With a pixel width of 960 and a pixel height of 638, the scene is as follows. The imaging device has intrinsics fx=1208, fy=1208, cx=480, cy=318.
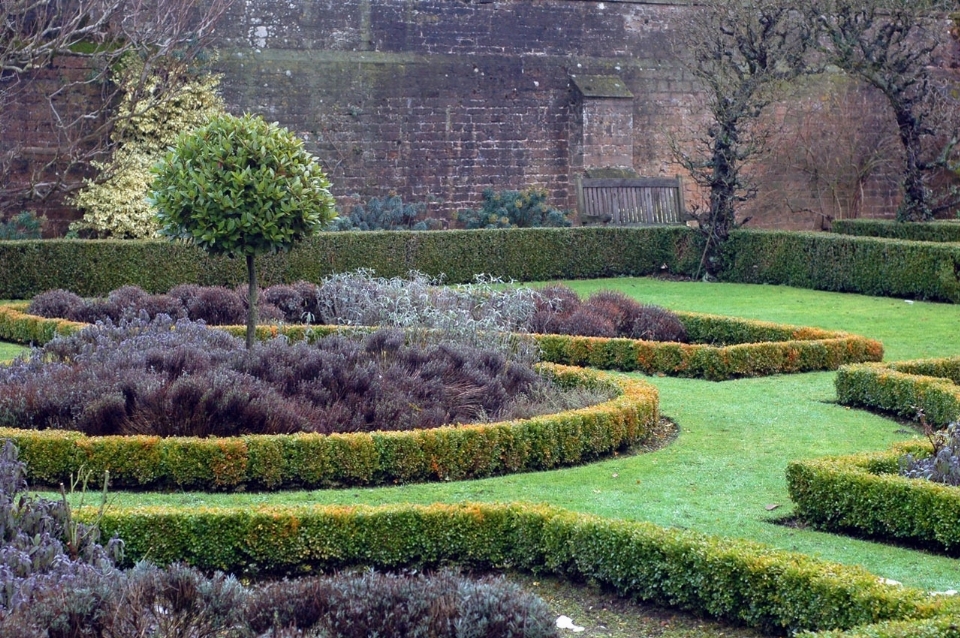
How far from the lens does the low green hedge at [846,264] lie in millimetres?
14117

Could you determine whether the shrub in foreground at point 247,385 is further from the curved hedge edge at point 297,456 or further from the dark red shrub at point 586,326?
the dark red shrub at point 586,326

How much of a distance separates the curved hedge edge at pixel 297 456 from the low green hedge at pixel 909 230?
12.4 metres

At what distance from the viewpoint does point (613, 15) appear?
73.8ft

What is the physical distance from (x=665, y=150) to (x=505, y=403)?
16381 millimetres

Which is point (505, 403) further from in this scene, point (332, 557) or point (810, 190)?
point (810, 190)

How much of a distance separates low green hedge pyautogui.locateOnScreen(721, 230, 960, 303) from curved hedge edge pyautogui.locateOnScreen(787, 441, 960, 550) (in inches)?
356

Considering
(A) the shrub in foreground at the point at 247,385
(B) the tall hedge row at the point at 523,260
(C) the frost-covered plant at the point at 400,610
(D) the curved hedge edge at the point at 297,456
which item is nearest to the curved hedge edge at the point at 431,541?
(C) the frost-covered plant at the point at 400,610

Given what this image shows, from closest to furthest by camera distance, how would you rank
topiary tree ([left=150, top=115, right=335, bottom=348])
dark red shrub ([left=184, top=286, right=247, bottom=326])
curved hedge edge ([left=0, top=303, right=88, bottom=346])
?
topiary tree ([left=150, top=115, right=335, bottom=348]) → curved hedge edge ([left=0, top=303, right=88, bottom=346]) → dark red shrub ([left=184, top=286, right=247, bottom=326])

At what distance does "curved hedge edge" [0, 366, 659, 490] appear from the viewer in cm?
604

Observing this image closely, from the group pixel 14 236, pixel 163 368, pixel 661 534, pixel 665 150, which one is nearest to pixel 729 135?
pixel 665 150

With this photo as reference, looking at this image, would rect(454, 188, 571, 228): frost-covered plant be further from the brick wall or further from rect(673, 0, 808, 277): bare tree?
rect(673, 0, 808, 277): bare tree

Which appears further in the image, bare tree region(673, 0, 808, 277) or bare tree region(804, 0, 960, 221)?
bare tree region(804, 0, 960, 221)

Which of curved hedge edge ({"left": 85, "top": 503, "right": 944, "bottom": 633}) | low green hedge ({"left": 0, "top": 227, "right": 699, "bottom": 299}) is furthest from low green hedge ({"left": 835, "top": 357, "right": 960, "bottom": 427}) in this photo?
low green hedge ({"left": 0, "top": 227, "right": 699, "bottom": 299})

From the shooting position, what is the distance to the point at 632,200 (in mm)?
19234
